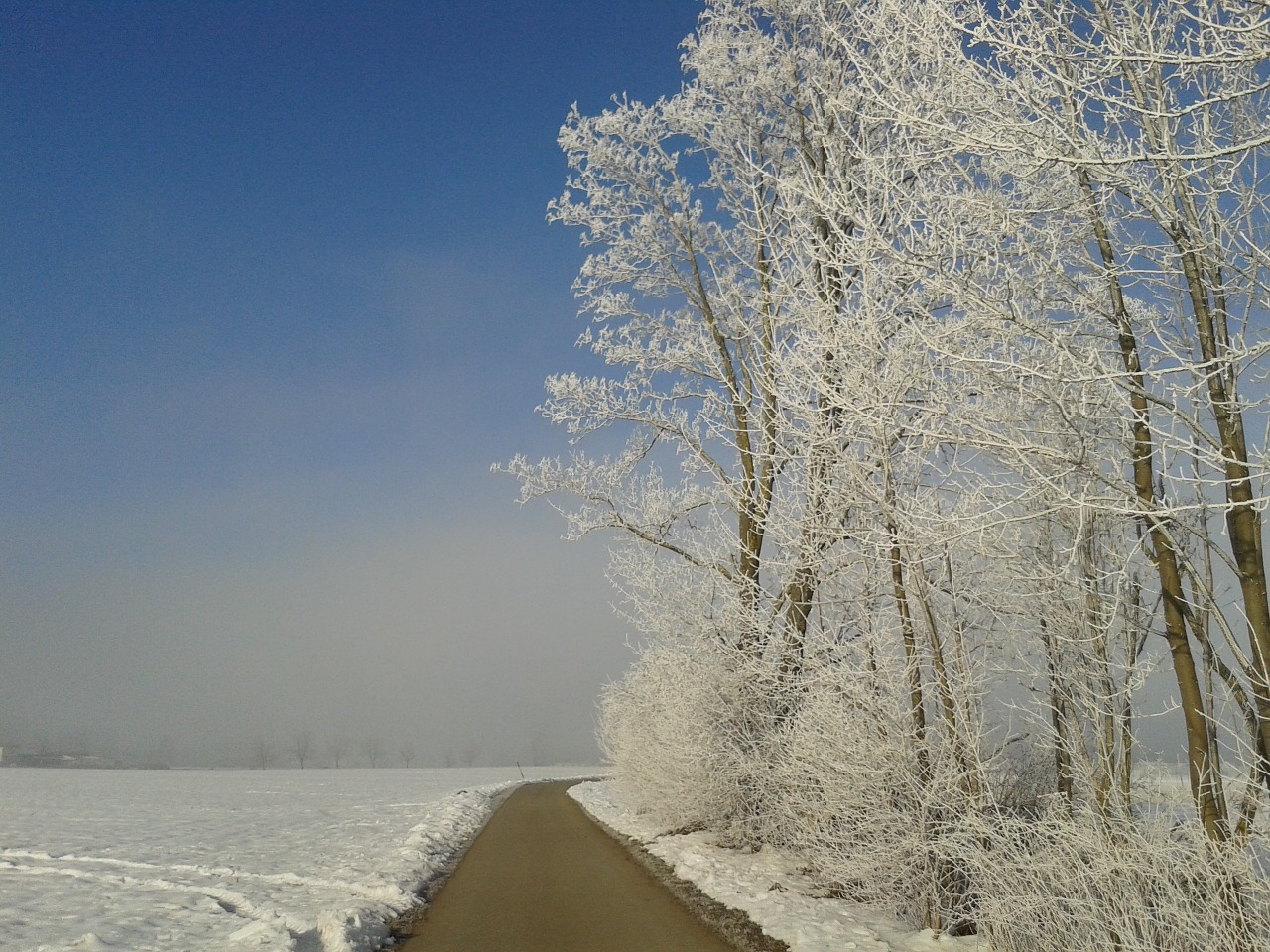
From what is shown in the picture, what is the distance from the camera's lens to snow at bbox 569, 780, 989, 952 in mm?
7070

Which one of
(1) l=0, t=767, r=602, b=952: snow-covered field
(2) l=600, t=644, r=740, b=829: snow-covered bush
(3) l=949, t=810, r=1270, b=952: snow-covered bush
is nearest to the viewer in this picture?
(3) l=949, t=810, r=1270, b=952: snow-covered bush

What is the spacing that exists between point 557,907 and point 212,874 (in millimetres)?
4939

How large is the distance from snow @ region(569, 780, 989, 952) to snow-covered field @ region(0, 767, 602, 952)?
3.44 m

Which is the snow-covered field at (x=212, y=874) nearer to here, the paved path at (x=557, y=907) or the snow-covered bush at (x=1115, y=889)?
the paved path at (x=557, y=907)

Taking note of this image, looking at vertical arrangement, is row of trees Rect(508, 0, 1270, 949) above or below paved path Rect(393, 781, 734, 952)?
above

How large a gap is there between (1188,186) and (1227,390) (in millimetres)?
1239

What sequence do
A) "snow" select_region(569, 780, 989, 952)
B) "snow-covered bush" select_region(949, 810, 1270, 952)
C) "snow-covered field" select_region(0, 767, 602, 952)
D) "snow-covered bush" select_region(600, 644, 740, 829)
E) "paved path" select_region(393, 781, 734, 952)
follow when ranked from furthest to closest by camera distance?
"snow-covered bush" select_region(600, 644, 740, 829) → "paved path" select_region(393, 781, 734, 952) → "snow-covered field" select_region(0, 767, 602, 952) → "snow" select_region(569, 780, 989, 952) → "snow-covered bush" select_region(949, 810, 1270, 952)

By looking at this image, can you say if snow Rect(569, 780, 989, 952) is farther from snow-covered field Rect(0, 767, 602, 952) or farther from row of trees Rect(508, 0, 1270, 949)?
snow-covered field Rect(0, 767, 602, 952)

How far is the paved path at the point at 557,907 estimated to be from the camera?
777 centimetres

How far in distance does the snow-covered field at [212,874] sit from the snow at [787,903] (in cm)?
344

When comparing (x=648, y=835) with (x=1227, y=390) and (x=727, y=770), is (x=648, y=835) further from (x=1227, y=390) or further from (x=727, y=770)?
(x=1227, y=390)

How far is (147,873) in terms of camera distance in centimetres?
1135

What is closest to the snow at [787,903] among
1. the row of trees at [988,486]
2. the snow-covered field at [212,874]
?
the row of trees at [988,486]

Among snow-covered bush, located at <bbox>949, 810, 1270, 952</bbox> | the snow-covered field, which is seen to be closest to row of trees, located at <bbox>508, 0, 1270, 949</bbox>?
snow-covered bush, located at <bbox>949, 810, 1270, 952</bbox>
